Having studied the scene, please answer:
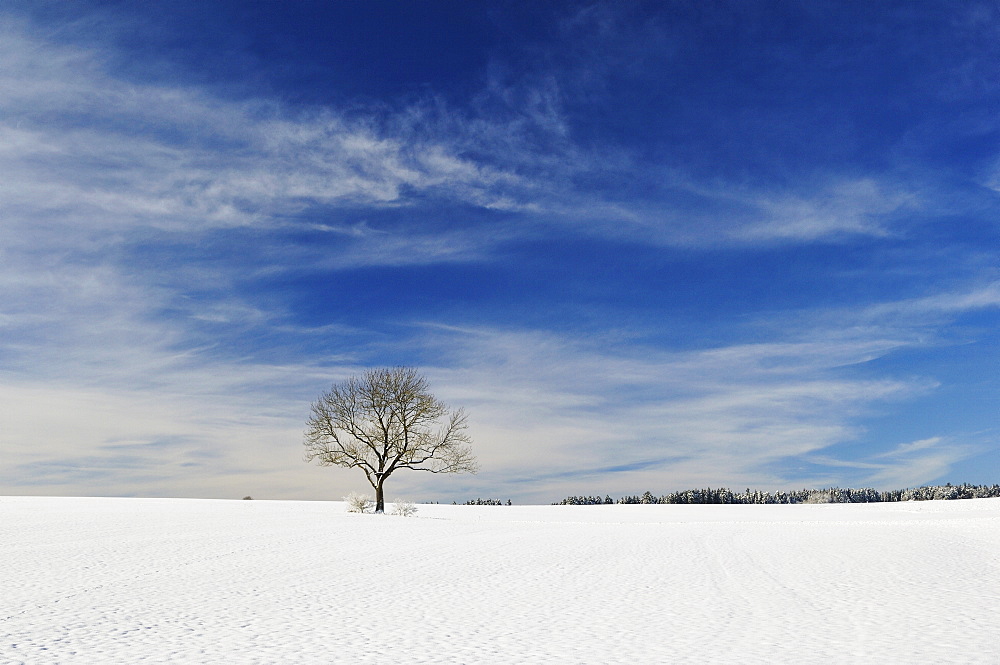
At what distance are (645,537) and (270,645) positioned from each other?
1946 centimetres

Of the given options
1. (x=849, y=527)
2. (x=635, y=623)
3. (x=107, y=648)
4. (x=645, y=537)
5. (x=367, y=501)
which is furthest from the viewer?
(x=367, y=501)

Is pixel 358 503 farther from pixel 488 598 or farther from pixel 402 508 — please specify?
pixel 488 598

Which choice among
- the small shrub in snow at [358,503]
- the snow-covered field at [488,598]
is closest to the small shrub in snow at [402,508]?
the small shrub in snow at [358,503]

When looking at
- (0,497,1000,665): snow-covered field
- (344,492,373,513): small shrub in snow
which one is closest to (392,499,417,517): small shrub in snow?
(344,492,373,513): small shrub in snow

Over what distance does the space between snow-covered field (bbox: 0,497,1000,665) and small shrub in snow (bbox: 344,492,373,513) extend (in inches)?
597

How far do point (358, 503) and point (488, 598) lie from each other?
2910 cm

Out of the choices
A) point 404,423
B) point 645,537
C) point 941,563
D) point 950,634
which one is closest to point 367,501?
point 404,423

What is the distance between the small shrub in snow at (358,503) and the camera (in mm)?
41000

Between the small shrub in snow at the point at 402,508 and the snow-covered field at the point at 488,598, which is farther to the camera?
the small shrub in snow at the point at 402,508

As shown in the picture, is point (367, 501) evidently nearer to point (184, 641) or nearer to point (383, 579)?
point (383, 579)

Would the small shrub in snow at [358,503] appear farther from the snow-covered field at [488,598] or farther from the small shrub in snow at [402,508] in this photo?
the snow-covered field at [488,598]

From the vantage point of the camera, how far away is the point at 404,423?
1651 inches

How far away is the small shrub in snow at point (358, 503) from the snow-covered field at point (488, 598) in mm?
15160

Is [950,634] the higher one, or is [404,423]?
[404,423]
